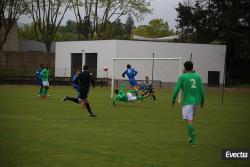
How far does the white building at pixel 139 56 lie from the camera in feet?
193

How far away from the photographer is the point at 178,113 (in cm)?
2483

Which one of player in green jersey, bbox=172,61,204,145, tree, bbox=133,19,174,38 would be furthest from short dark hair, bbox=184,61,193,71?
tree, bbox=133,19,174,38

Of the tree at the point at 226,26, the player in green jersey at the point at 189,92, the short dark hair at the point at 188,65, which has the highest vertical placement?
the tree at the point at 226,26

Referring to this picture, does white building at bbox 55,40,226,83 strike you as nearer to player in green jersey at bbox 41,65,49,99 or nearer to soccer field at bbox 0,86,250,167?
player in green jersey at bbox 41,65,49,99

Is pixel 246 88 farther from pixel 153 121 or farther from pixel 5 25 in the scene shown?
pixel 153 121

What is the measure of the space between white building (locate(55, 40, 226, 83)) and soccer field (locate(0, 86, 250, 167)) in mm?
35583

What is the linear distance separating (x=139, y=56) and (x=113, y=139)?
147 ft

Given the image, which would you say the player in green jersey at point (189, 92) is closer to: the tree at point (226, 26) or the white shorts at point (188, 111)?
the white shorts at point (188, 111)

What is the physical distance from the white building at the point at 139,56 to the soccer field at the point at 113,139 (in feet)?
117

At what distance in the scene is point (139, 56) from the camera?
59.5 m

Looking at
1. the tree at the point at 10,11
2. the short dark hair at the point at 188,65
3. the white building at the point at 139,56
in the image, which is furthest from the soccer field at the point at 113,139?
the tree at the point at 10,11

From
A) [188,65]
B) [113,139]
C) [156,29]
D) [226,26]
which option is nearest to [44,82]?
[113,139]

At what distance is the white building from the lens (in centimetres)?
5891

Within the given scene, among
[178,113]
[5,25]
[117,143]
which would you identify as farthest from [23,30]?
[117,143]
